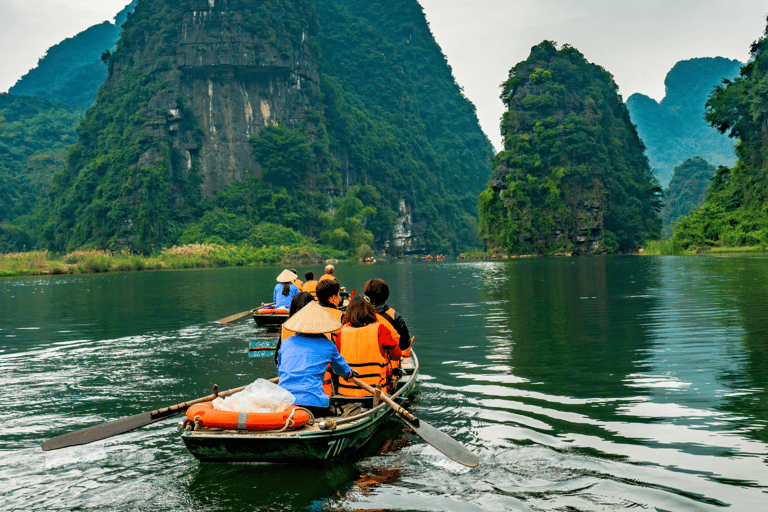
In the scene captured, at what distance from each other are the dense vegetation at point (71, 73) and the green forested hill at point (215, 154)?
70681 millimetres

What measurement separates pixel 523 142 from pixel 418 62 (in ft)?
289

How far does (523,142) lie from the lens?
9025cm

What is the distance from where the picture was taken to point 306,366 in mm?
6934

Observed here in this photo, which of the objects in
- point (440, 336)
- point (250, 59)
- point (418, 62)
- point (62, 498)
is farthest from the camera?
point (418, 62)

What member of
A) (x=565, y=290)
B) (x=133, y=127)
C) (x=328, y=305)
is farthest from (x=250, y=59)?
(x=328, y=305)

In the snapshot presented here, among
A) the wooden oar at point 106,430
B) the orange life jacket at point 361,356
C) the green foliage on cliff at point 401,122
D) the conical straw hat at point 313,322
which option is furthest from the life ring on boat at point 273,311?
the green foliage on cliff at point 401,122

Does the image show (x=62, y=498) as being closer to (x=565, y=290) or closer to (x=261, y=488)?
(x=261, y=488)

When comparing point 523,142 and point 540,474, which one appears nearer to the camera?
point 540,474

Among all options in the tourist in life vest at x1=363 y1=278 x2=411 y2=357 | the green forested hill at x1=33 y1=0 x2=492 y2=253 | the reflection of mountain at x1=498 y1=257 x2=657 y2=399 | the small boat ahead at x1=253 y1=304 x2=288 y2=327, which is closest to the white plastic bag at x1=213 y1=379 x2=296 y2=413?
the tourist in life vest at x1=363 y1=278 x2=411 y2=357

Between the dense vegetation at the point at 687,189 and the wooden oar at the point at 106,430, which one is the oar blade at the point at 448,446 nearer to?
the wooden oar at the point at 106,430

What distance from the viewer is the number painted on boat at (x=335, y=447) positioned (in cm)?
644

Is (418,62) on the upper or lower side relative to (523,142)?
upper

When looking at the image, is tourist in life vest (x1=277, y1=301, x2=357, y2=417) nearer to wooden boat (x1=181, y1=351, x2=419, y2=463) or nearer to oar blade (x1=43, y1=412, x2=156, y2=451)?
wooden boat (x1=181, y1=351, x2=419, y2=463)

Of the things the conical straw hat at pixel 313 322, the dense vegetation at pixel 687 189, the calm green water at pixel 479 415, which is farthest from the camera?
the dense vegetation at pixel 687 189
